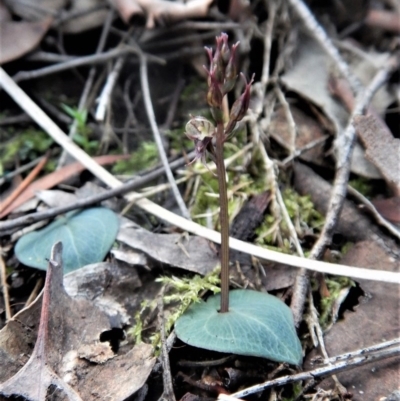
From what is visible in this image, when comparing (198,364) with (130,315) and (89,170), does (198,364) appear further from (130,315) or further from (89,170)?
(89,170)

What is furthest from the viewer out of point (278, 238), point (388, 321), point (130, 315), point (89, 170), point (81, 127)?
point (81, 127)

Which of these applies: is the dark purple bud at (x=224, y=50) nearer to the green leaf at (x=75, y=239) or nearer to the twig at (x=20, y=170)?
the green leaf at (x=75, y=239)

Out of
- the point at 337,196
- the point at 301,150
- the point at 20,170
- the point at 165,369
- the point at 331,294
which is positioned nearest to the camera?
the point at 165,369

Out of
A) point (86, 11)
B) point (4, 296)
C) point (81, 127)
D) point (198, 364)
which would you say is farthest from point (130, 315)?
point (86, 11)

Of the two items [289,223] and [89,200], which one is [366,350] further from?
[89,200]

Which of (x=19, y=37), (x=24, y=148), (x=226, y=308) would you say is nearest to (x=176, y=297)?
(x=226, y=308)

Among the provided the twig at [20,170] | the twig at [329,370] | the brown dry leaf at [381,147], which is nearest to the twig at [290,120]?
the brown dry leaf at [381,147]
